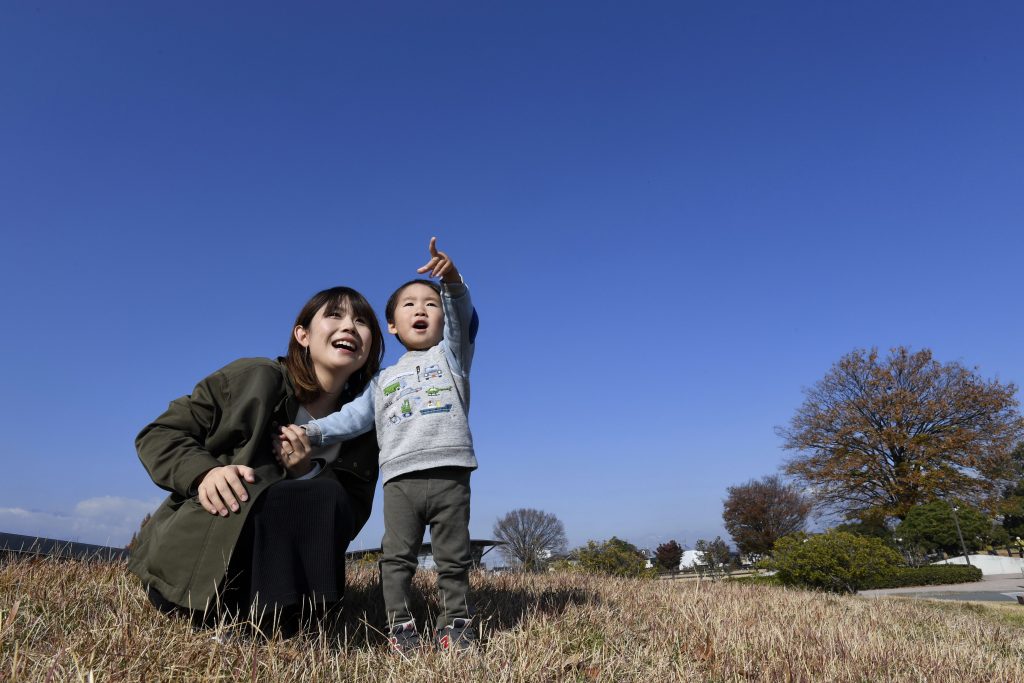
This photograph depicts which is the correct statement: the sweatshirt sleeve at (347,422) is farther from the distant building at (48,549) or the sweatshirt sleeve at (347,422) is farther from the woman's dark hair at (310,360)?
the distant building at (48,549)

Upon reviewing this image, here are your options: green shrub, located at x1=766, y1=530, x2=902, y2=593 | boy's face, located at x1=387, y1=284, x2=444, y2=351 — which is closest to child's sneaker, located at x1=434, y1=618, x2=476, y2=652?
boy's face, located at x1=387, y1=284, x2=444, y2=351

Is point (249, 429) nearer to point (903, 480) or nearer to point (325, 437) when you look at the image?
point (325, 437)

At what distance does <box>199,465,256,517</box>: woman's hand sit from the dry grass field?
0.44m

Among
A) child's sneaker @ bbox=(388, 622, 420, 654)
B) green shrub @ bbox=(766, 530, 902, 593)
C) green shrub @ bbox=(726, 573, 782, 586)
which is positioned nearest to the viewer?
child's sneaker @ bbox=(388, 622, 420, 654)

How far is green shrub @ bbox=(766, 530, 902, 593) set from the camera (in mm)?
13578

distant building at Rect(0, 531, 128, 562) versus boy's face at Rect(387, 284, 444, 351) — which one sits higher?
boy's face at Rect(387, 284, 444, 351)

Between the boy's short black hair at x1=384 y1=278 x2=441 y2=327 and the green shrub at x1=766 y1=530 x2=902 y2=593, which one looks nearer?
the boy's short black hair at x1=384 y1=278 x2=441 y2=327

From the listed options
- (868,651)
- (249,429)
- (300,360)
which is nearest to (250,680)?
(249,429)

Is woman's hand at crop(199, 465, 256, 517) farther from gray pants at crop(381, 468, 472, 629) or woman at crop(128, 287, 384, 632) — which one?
gray pants at crop(381, 468, 472, 629)

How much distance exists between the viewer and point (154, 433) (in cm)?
257

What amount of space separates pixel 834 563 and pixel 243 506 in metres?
14.6


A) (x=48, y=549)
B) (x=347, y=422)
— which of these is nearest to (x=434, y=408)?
(x=347, y=422)

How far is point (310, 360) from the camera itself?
3.14m

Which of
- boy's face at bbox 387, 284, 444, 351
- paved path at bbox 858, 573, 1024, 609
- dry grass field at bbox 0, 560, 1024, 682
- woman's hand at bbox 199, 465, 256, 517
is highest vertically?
boy's face at bbox 387, 284, 444, 351
